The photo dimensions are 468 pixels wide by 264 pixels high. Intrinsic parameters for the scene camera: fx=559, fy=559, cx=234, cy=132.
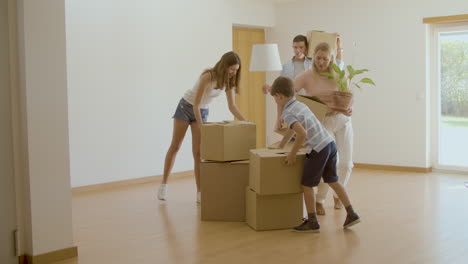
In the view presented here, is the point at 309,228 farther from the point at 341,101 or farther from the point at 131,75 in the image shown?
the point at 131,75

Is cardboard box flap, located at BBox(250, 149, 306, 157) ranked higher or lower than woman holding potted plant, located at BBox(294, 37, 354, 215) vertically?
lower

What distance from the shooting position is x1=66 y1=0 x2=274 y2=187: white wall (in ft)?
18.0

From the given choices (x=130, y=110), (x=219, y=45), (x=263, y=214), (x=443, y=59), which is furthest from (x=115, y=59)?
(x=443, y=59)

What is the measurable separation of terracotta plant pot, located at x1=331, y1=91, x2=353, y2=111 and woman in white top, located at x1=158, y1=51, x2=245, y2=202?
74cm

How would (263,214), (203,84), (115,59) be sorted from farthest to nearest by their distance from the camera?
(115,59) < (203,84) < (263,214)

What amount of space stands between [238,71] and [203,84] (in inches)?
11.7

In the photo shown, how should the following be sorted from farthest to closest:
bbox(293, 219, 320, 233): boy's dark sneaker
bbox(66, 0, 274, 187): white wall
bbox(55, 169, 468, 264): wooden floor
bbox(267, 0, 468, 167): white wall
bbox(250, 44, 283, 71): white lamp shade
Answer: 1. bbox(267, 0, 468, 167): white wall
2. bbox(250, 44, 283, 71): white lamp shade
3. bbox(66, 0, 274, 187): white wall
4. bbox(293, 219, 320, 233): boy's dark sneaker
5. bbox(55, 169, 468, 264): wooden floor

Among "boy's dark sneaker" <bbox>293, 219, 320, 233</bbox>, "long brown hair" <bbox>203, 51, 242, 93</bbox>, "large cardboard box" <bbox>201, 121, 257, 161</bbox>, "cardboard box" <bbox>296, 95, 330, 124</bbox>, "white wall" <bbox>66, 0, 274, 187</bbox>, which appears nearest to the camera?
"boy's dark sneaker" <bbox>293, 219, 320, 233</bbox>

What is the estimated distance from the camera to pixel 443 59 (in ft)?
22.0

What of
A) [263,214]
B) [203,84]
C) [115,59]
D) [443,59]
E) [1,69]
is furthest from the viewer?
[443,59]

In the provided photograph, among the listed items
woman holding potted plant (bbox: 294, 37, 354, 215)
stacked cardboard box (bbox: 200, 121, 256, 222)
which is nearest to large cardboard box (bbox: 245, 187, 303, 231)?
stacked cardboard box (bbox: 200, 121, 256, 222)

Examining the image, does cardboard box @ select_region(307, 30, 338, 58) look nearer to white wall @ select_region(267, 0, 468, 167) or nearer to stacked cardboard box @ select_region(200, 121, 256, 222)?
stacked cardboard box @ select_region(200, 121, 256, 222)

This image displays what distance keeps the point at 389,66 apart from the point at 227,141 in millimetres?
3577

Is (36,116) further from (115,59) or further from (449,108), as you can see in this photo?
(449,108)
